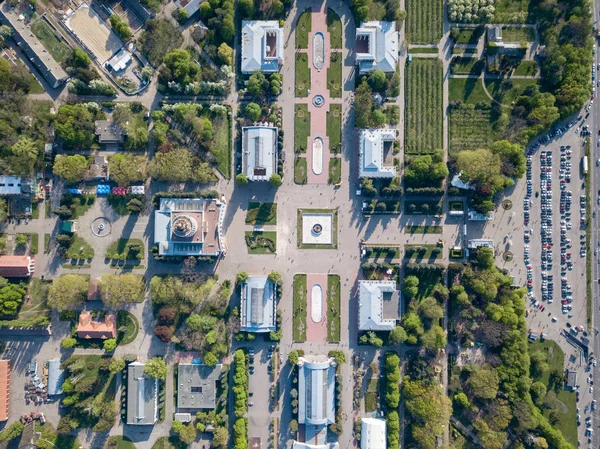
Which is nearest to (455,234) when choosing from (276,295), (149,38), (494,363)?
(494,363)

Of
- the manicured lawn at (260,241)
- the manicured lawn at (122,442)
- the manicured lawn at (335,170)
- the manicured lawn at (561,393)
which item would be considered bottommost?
the manicured lawn at (122,442)

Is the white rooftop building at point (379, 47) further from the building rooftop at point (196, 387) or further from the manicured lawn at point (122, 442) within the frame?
the manicured lawn at point (122, 442)

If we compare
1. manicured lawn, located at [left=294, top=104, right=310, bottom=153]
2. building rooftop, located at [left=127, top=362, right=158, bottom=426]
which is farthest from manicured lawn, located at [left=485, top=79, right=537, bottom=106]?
building rooftop, located at [left=127, top=362, right=158, bottom=426]

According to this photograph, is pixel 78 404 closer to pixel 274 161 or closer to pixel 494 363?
pixel 274 161

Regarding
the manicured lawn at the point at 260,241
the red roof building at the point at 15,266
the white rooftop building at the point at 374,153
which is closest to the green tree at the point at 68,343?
the red roof building at the point at 15,266

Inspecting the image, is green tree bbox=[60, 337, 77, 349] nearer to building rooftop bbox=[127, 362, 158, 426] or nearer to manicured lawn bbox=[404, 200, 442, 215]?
building rooftop bbox=[127, 362, 158, 426]

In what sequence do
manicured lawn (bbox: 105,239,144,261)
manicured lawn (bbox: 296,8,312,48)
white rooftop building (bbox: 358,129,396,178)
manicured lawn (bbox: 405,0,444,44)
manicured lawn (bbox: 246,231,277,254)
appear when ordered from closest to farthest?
1. white rooftop building (bbox: 358,129,396,178)
2. manicured lawn (bbox: 105,239,144,261)
3. manicured lawn (bbox: 246,231,277,254)
4. manicured lawn (bbox: 296,8,312,48)
5. manicured lawn (bbox: 405,0,444,44)
